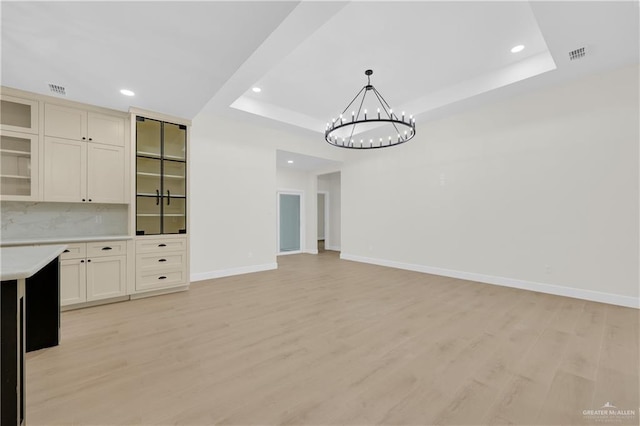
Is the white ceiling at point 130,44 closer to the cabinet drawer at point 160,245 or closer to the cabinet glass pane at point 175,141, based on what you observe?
the cabinet glass pane at point 175,141

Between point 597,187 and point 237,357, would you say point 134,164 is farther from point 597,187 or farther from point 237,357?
point 597,187

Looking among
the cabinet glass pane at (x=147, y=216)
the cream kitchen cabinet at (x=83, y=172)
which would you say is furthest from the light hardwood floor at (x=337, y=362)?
the cream kitchen cabinet at (x=83, y=172)

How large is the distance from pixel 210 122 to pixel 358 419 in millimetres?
5144

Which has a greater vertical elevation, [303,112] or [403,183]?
[303,112]

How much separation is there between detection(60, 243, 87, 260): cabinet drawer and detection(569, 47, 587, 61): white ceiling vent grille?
6569 mm

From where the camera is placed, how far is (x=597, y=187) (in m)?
3.77

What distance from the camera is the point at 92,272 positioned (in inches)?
135

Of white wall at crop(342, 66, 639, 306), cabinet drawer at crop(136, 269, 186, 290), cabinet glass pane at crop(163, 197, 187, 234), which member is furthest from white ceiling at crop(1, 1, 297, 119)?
white wall at crop(342, 66, 639, 306)

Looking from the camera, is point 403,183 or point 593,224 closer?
point 593,224

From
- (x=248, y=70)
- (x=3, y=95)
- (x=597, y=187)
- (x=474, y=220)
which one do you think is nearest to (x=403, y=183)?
(x=474, y=220)

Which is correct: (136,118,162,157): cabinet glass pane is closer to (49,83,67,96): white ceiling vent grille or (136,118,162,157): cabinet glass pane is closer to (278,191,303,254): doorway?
(49,83,67,96): white ceiling vent grille

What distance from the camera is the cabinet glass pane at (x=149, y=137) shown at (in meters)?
3.94

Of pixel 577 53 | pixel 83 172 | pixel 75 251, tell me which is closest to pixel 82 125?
pixel 83 172

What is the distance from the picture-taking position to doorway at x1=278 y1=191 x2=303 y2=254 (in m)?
8.54
